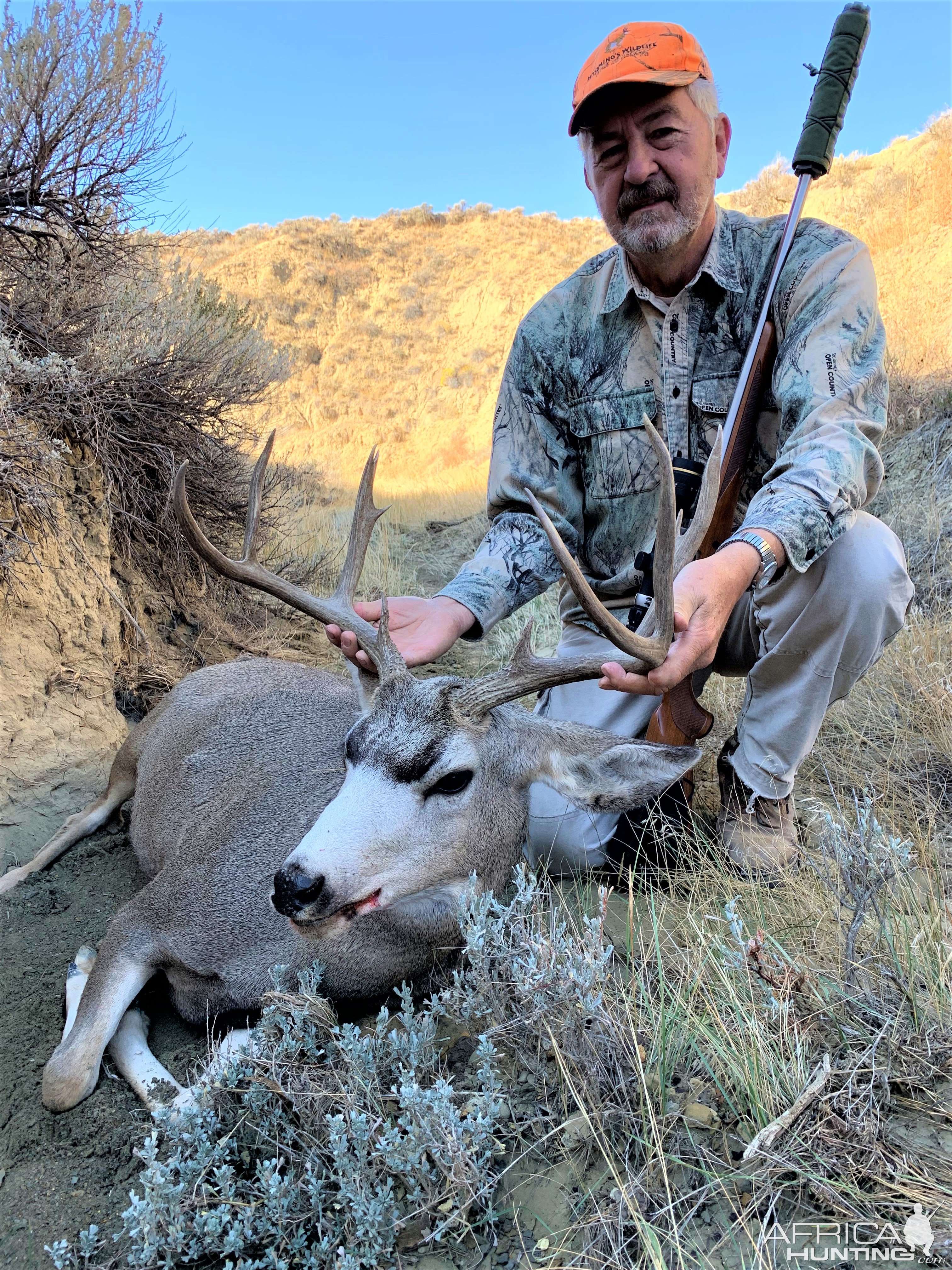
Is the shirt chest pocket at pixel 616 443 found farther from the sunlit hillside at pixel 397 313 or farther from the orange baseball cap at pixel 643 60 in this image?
the sunlit hillside at pixel 397 313

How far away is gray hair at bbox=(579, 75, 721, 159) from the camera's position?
3.69 m

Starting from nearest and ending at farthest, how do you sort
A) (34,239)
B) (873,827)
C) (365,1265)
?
(365,1265)
(873,827)
(34,239)

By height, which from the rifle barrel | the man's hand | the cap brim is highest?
the cap brim

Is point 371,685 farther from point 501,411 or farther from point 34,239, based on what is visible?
point 34,239

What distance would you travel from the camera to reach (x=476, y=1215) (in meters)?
1.99

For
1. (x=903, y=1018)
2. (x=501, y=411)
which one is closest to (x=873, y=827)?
(x=903, y=1018)

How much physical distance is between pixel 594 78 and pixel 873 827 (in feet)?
10.0

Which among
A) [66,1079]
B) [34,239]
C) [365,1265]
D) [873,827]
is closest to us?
[365,1265]

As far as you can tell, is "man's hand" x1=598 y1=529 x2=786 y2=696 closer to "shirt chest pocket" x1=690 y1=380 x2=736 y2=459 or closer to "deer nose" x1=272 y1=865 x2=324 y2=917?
"deer nose" x1=272 y1=865 x2=324 y2=917

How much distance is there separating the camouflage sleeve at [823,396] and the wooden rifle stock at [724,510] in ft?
0.27

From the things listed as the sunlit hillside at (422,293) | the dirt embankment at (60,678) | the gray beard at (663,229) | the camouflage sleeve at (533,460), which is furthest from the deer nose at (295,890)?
the sunlit hillside at (422,293)

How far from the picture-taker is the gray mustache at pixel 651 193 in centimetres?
369

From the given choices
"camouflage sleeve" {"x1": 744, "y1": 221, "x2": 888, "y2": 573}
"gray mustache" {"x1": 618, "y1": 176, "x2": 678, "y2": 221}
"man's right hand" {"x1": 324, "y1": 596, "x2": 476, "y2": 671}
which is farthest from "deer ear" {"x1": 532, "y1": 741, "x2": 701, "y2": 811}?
"gray mustache" {"x1": 618, "y1": 176, "x2": 678, "y2": 221}

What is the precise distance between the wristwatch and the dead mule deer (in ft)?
0.58
